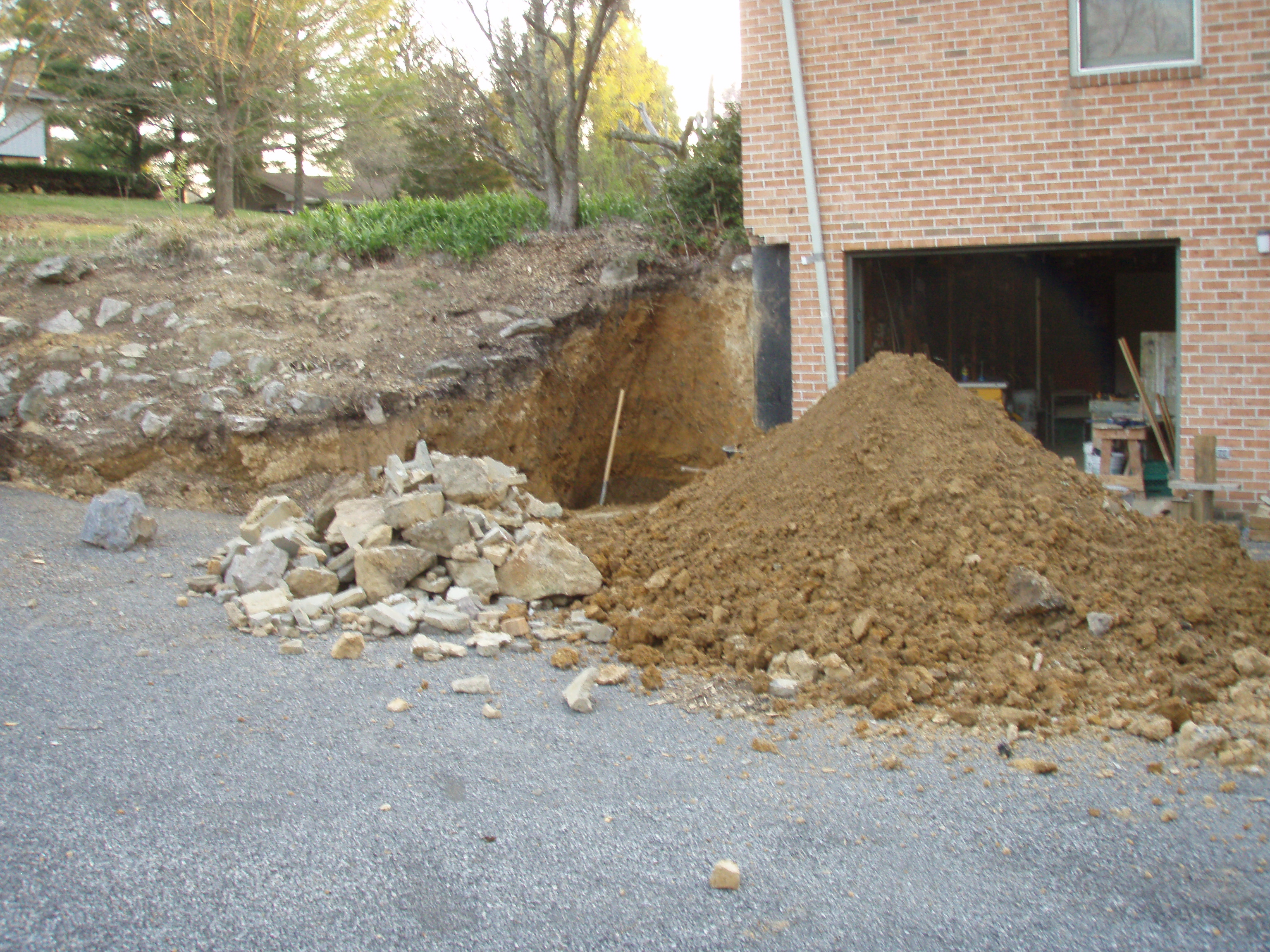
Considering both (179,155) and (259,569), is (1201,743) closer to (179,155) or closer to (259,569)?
(259,569)

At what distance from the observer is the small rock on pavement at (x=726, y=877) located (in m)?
3.50

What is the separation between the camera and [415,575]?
666 centimetres

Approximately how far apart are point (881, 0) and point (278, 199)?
33057 mm

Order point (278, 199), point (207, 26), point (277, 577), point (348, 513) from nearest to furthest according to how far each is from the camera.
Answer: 1. point (277, 577)
2. point (348, 513)
3. point (207, 26)
4. point (278, 199)

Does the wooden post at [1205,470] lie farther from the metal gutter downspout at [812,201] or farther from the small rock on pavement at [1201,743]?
the small rock on pavement at [1201,743]

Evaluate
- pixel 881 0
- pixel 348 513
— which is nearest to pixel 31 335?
pixel 348 513

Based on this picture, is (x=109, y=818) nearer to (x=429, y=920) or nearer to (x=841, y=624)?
(x=429, y=920)

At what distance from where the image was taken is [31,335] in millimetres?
10773

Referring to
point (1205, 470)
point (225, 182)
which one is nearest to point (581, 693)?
point (1205, 470)

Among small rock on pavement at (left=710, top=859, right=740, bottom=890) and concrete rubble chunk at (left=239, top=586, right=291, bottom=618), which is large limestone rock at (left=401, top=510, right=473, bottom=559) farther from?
small rock on pavement at (left=710, top=859, right=740, bottom=890)

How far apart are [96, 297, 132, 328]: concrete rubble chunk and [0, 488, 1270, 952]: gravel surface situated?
268 inches

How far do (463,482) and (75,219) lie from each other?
14.8 meters

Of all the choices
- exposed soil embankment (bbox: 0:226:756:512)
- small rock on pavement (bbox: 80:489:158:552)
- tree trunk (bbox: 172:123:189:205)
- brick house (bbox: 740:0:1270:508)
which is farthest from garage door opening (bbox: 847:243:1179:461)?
tree trunk (bbox: 172:123:189:205)

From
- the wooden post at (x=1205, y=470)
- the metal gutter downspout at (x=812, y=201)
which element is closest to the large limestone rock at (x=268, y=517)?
the metal gutter downspout at (x=812, y=201)
